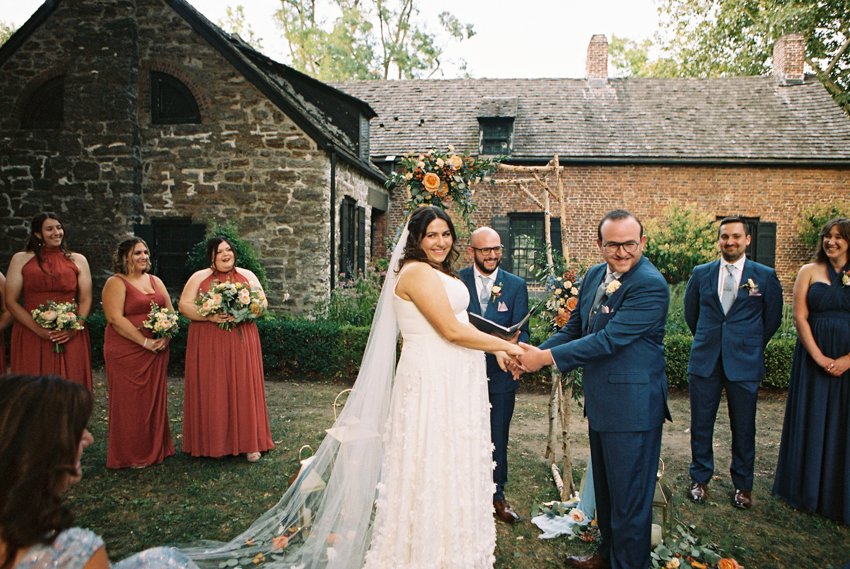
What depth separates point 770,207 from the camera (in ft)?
52.1

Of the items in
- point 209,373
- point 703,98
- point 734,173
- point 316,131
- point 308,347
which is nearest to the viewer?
point 209,373

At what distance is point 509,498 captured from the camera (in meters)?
4.78

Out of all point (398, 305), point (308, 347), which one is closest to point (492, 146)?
point (308, 347)

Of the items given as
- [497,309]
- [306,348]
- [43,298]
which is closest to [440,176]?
[497,309]

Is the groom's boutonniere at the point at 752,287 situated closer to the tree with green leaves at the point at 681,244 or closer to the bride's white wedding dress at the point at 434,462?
the bride's white wedding dress at the point at 434,462

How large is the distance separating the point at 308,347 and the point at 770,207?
14.3m

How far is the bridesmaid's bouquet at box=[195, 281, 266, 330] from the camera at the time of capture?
5293 mm

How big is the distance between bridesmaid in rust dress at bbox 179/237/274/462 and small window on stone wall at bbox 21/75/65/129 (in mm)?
8991

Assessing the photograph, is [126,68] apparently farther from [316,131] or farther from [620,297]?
[620,297]

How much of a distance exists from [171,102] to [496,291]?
10.1 metres

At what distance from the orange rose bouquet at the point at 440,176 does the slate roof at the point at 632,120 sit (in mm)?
11205

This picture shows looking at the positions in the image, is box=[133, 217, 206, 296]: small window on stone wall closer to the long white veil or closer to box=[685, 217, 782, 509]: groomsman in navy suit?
the long white veil

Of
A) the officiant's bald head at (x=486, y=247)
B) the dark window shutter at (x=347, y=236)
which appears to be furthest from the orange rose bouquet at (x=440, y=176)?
the dark window shutter at (x=347, y=236)

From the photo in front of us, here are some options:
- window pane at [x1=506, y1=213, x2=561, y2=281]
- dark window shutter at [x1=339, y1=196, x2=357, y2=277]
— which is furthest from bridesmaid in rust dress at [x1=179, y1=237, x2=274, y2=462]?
window pane at [x1=506, y1=213, x2=561, y2=281]
